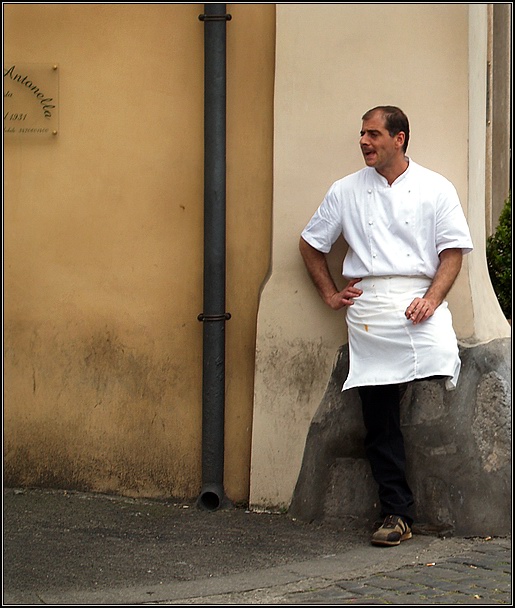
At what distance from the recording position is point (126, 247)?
6309 mm

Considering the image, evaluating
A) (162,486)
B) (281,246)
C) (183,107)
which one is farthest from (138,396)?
(183,107)

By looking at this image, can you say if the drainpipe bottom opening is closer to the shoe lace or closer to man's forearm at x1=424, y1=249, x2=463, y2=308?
the shoe lace

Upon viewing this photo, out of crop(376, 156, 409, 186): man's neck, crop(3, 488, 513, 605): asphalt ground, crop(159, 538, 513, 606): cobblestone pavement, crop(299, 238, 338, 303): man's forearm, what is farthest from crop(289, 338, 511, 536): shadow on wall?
crop(376, 156, 409, 186): man's neck

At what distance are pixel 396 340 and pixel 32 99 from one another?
7.64 feet

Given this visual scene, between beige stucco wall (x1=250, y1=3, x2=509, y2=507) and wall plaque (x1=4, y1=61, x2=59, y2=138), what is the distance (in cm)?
121

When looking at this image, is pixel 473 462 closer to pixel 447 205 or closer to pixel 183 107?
pixel 447 205

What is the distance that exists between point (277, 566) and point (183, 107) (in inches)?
94.6

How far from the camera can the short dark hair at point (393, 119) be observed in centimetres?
557

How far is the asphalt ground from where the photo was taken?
4.79m

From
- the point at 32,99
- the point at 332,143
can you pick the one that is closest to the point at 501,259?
the point at 332,143

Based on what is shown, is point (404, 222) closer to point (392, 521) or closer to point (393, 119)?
point (393, 119)

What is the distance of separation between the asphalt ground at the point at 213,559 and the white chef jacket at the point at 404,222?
127 centimetres

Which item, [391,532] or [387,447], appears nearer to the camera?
[391,532]

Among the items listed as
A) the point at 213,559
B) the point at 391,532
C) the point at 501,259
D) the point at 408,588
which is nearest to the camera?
the point at 408,588
